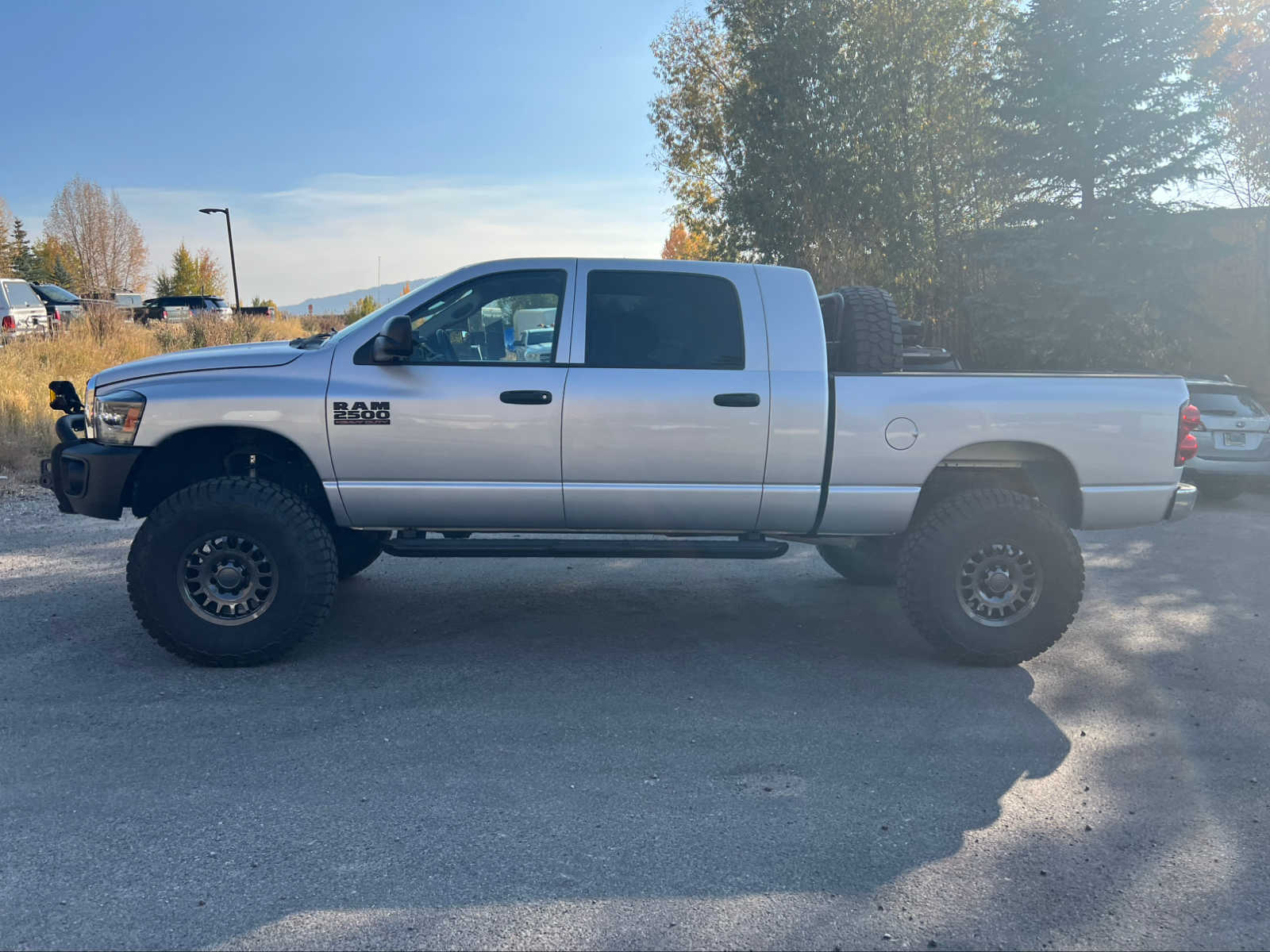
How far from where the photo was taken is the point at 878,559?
6555 mm

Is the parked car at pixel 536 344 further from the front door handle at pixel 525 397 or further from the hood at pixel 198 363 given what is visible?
the hood at pixel 198 363

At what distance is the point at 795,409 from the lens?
5191mm

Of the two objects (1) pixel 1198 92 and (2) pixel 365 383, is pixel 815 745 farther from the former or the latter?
(1) pixel 1198 92

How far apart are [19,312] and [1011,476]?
750 inches

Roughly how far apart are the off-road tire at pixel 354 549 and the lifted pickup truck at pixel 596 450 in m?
0.51

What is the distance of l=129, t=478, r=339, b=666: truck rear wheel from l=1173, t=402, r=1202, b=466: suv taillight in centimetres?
450

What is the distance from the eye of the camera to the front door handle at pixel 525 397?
512 cm

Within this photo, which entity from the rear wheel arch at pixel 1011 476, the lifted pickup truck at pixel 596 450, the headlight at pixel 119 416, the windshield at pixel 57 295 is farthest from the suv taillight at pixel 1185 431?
the windshield at pixel 57 295

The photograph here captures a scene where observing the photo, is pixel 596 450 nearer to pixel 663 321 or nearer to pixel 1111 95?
pixel 663 321

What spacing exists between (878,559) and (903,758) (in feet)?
8.31

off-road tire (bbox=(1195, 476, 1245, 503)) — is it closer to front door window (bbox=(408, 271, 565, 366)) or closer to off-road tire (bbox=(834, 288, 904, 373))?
off-road tire (bbox=(834, 288, 904, 373))

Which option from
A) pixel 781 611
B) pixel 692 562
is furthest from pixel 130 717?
pixel 692 562

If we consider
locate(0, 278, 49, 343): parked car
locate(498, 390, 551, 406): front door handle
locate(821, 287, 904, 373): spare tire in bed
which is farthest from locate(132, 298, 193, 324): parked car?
locate(821, 287, 904, 373): spare tire in bed

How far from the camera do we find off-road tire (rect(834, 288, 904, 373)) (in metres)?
5.56
